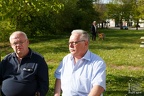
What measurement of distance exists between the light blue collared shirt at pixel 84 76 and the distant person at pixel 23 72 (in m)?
0.36

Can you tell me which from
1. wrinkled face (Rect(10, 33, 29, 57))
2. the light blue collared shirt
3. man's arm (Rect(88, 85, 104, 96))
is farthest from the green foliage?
man's arm (Rect(88, 85, 104, 96))

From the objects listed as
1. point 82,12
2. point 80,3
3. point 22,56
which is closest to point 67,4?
point 82,12

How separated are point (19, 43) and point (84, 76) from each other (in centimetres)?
102

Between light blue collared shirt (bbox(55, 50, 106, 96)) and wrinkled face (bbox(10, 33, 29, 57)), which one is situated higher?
wrinkled face (bbox(10, 33, 29, 57))

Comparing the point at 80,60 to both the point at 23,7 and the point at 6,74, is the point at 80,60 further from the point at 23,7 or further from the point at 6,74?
the point at 23,7

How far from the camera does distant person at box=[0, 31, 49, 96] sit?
13.9 ft

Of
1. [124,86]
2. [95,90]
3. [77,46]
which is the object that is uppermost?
Answer: [77,46]

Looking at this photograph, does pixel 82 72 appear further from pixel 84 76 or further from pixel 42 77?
pixel 42 77

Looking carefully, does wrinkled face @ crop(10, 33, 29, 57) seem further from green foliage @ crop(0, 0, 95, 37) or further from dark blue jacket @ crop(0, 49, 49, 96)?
green foliage @ crop(0, 0, 95, 37)

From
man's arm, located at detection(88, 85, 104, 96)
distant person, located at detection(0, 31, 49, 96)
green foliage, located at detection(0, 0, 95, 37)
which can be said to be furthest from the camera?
green foliage, located at detection(0, 0, 95, 37)

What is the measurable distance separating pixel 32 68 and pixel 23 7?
3736mm

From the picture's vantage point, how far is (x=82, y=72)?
13.6 ft

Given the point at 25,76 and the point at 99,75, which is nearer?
the point at 99,75

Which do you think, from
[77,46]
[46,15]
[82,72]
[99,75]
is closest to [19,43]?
[77,46]
